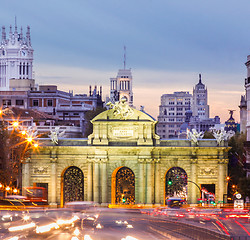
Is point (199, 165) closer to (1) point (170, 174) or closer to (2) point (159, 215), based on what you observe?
(1) point (170, 174)

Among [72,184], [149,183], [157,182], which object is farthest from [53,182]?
[157,182]

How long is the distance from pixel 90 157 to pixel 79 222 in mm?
23797

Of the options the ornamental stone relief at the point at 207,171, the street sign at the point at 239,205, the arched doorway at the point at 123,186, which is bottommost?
the street sign at the point at 239,205

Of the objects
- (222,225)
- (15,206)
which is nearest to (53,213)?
(15,206)

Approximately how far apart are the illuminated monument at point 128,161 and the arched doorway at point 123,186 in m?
0.12

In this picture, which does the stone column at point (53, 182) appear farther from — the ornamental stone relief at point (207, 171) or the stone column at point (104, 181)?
the ornamental stone relief at point (207, 171)

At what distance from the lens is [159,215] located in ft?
318

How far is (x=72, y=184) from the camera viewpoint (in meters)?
112

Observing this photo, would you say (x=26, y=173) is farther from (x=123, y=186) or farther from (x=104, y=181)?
(x=123, y=186)

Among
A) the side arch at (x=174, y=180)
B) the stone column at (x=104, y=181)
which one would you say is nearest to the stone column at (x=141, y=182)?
the side arch at (x=174, y=180)

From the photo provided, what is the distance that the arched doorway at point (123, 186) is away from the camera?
111 metres

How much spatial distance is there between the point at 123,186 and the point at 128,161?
126 inches

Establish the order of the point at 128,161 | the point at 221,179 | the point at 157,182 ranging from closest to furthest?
1. the point at 157,182
2. the point at 221,179
3. the point at 128,161

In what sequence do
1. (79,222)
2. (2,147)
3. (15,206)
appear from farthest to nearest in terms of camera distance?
(2,147)
(15,206)
(79,222)
